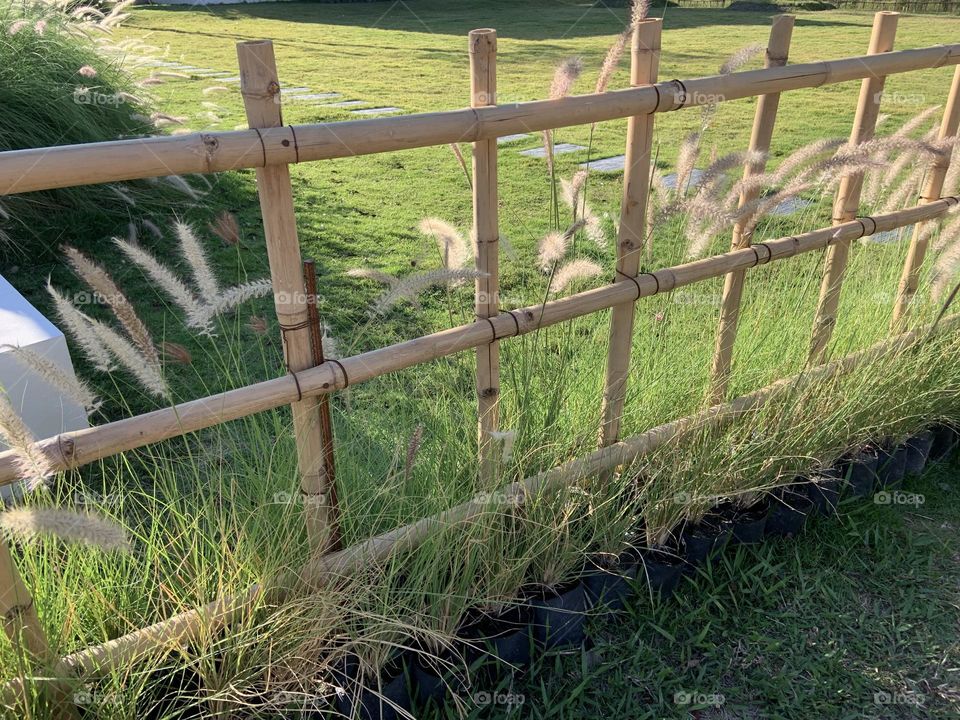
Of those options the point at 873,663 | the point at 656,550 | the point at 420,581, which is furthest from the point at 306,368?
the point at 873,663

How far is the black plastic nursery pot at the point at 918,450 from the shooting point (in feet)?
8.07

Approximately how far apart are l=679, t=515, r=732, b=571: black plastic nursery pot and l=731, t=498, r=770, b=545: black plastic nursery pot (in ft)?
0.15

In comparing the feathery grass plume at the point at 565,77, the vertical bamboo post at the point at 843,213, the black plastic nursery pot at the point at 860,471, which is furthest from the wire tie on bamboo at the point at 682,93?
the black plastic nursery pot at the point at 860,471

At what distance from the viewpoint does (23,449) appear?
1.26m

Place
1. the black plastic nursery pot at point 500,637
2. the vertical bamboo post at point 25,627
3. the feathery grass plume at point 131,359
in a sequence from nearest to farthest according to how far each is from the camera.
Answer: the vertical bamboo post at point 25,627 → the feathery grass plume at point 131,359 → the black plastic nursery pot at point 500,637

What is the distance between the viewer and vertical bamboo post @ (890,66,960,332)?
266 centimetres

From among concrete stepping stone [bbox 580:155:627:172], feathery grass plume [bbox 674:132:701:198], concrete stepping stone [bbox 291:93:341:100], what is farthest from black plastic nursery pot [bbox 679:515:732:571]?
concrete stepping stone [bbox 291:93:341:100]

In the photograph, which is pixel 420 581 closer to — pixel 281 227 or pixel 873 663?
pixel 281 227

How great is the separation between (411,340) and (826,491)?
4.39 ft

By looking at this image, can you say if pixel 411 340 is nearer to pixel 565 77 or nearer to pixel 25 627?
pixel 565 77

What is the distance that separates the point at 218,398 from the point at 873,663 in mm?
1641

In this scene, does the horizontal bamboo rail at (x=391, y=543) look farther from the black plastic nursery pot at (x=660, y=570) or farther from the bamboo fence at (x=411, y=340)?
the black plastic nursery pot at (x=660, y=570)

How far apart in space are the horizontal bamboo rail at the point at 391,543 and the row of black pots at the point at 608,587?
217mm

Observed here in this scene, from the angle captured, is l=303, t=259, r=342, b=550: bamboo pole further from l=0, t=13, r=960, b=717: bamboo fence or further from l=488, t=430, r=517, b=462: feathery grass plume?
l=488, t=430, r=517, b=462: feathery grass plume
